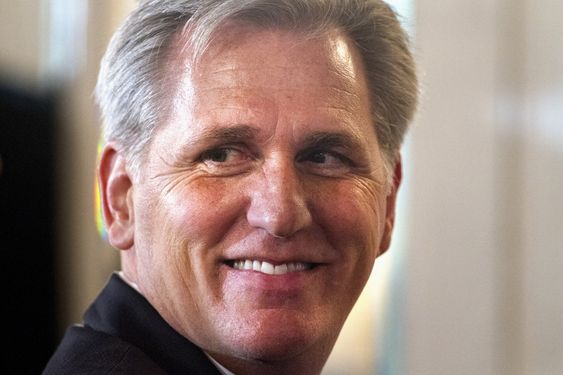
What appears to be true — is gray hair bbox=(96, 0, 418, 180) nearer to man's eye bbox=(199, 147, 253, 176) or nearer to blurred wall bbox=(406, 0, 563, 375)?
man's eye bbox=(199, 147, 253, 176)

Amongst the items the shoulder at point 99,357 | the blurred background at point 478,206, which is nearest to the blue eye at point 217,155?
the shoulder at point 99,357

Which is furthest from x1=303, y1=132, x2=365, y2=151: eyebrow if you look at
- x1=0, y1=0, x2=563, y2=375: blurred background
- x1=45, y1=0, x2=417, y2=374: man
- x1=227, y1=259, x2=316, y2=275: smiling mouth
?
x1=0, y1=0, x2=563, y2=375: blurred background

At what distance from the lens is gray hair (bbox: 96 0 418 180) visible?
5.25 ft

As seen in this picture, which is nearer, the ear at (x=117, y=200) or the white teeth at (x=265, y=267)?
the white teeth at (x=265, y=267)

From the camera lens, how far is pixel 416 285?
4414mm

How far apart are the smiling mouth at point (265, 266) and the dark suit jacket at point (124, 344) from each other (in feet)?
0.56

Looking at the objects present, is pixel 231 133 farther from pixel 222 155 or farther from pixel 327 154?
pixel 327 154

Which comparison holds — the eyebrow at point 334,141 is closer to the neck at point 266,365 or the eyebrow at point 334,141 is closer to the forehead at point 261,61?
the forehead at point 261,61

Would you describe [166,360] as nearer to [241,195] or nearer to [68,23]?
[241,195]

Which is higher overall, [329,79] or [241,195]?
[329,79]

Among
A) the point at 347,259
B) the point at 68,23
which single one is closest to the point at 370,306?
the point at 68,23

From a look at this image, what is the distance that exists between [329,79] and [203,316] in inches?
18.6

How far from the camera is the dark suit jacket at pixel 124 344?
1488 mm

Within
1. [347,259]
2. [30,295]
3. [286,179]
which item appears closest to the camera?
[286,179]
